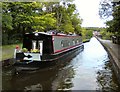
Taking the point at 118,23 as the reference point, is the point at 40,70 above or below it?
below

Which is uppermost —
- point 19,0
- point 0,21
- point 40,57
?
point 19,0

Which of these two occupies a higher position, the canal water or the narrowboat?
the narrowboat

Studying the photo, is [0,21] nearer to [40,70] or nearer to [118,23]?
[40,70]

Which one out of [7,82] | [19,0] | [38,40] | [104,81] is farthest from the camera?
[19,0]

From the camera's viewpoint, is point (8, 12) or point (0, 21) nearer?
point (0, 21)

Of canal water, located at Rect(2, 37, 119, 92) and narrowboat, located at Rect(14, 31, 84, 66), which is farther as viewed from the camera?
narrowboat, located at Rect(14, 31, 84, 66)

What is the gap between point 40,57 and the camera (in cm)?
1348

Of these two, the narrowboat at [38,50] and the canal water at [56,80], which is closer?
the canal water at [56,80]

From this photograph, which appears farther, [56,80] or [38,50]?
[38,50]

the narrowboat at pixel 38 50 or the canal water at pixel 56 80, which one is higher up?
Result: the narrowboat at pixel 38 50

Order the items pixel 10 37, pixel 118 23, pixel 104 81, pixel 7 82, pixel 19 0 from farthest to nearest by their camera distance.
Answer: pixel 10 37
pixel 118 23
pixel 19 0
pixel 104 81
pixel 7 82

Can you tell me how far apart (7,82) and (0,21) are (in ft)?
26.8

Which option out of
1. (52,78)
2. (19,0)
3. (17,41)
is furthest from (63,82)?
(17,41)

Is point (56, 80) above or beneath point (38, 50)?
beneath
